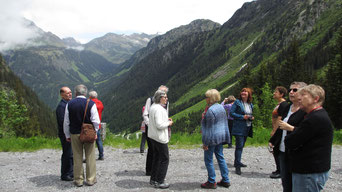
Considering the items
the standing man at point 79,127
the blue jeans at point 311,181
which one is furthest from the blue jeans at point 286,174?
the standing man at point 79,127

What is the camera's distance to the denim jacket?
6203mm

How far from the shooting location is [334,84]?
40844mm

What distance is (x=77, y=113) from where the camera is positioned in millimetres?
6531

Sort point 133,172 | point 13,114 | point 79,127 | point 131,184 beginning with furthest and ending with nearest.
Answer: point 13,114 → point 133,172 → point 131,184 → point 79,127

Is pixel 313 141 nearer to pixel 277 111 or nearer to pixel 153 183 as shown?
pixel 277 111

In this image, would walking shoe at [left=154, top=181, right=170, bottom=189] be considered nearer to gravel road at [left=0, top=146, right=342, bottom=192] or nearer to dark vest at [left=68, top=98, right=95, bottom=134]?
gravel road at [left=0, top=146, right=342, bottom=192]

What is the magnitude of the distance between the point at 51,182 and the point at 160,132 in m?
3.78

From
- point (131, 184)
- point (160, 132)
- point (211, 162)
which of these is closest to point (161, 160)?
point (160, 132)

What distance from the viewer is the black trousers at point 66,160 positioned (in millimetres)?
7078

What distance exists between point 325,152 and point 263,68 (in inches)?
1967

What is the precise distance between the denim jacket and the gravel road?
55.6 inches

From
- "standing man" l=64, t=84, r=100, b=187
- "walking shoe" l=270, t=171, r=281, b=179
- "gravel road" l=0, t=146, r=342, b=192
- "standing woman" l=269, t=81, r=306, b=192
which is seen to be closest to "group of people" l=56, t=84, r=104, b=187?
"standing man" l=64, t=84, r=100, b=187

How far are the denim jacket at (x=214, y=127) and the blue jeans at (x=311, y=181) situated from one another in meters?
2.52

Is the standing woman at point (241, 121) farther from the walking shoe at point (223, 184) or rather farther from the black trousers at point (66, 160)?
the black trousers at point (66, 160)
